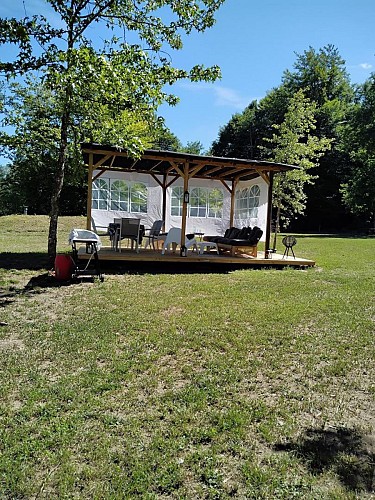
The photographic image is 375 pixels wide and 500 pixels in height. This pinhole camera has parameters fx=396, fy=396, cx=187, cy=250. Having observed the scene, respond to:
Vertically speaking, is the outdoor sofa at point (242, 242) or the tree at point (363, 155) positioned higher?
the tree at point (363, 155)

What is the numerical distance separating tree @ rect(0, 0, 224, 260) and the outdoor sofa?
3.80 meters

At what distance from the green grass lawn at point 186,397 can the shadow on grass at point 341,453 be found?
1 centimetres

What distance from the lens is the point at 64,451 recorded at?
2389 mm

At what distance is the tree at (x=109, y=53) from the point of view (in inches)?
249

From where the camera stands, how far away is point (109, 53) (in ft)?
26.3

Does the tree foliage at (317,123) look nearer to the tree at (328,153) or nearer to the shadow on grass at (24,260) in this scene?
the tree at (328,153)

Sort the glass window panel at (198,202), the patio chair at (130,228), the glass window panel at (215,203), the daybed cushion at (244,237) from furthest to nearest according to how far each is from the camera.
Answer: the glass window panel at (215,203) < the glass window panel at (198,202) < the daybed cushion at (244,237) < the patio chair at (130,228)

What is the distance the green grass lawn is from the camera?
2.21 m

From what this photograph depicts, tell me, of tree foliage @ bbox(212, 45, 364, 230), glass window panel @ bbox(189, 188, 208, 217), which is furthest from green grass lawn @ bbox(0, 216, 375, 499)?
tree foliage @ bbox(212, 45, 364, 230)

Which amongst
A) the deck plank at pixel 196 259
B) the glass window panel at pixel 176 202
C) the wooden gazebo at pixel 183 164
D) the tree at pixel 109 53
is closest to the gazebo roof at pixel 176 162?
the wooden gazebo at pixel 183 164

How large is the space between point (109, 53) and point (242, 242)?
5.32m

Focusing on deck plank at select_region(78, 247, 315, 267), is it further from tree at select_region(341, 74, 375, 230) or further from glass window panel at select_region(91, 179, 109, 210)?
tree at select_region(341, 74, 375, 230)

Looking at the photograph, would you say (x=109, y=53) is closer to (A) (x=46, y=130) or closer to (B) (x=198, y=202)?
(A) (x=46, y=130)

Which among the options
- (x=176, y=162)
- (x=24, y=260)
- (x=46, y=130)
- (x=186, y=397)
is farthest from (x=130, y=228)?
(x=186, y=397)
